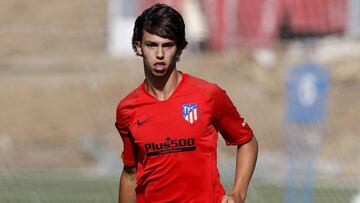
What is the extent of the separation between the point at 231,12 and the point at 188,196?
57.3 ft

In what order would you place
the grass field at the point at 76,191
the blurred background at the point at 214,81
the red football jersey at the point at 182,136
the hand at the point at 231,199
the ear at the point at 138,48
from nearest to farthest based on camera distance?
the hand at the point at 231,199, the red football jersey at the point at 182,136, the ear at the point at 138,48, the grass field at the point at 76,191, the blurred background at the point at 214,81

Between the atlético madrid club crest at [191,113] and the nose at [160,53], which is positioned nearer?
the nose at [160,53]

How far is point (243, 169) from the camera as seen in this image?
5.56 m

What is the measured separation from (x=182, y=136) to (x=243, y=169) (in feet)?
1.21

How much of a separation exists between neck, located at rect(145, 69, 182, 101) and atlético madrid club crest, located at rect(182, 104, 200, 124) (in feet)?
0.42

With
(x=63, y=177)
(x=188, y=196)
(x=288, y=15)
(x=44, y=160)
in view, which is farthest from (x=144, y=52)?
(x=288, y=15)

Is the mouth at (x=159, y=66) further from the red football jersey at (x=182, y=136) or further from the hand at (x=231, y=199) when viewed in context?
the hand at (x=231, y=199)

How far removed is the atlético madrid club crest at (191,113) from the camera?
17.9ft

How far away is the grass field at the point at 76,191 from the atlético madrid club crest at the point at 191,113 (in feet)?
28.3

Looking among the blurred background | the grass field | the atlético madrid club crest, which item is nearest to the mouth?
the atlético madrid club crest

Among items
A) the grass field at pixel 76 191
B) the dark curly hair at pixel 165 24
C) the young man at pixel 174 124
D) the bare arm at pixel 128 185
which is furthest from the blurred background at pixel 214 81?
the dark curly hair at pixel 165 24

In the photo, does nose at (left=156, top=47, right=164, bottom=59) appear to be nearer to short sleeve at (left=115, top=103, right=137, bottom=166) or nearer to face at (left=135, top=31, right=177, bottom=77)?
face at (left=135, top=31, right=177, bottom=77)

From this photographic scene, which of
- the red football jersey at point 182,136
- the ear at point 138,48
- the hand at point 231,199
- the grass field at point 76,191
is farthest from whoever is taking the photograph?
the grass field at point 76,191

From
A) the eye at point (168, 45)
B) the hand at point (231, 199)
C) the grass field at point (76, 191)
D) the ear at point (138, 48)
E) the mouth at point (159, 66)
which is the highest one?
the eye at point (168, 45)
